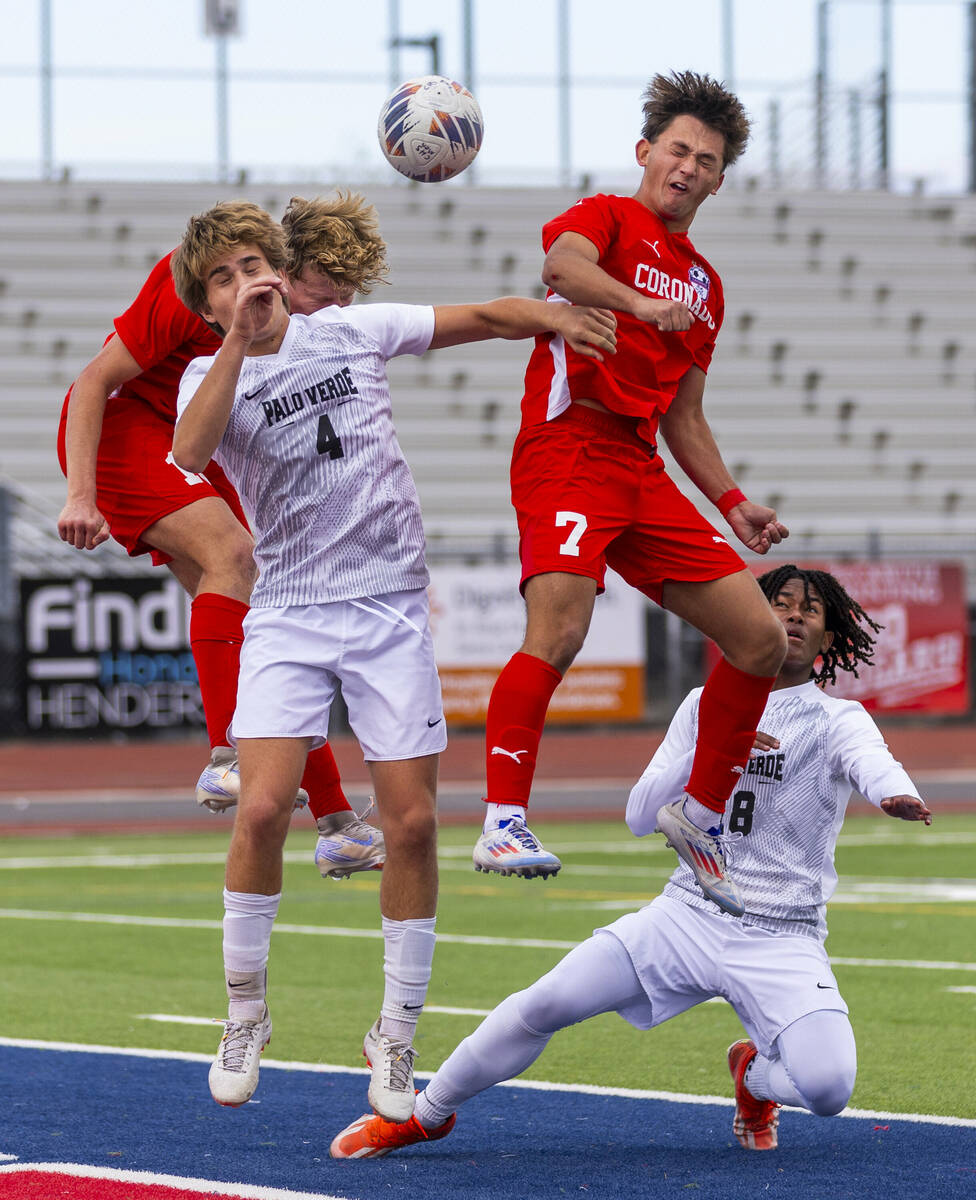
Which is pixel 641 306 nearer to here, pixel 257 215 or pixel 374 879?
pixel 257 215

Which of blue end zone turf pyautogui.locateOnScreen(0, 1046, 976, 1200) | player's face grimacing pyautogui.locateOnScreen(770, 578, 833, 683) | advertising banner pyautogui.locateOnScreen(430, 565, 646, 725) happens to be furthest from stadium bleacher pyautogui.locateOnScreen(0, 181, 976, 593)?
player's face grimacing pyautogui.locateOnScreen(770, 578, 833, 683)

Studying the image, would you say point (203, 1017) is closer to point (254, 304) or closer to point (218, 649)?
point (218, 649)

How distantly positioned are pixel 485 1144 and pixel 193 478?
209 centimetres

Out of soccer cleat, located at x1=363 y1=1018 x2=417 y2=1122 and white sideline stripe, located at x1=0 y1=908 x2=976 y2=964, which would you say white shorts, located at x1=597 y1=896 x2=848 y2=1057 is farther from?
white sideline stripe, located at x1=0 y1=908 x2=976 y2=964

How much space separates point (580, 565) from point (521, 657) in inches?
11.4

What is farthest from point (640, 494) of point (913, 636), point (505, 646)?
point (913, 636)

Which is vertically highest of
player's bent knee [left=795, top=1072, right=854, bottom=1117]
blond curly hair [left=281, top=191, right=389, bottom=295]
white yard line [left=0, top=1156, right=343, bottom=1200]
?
blond curly hair [left=281, top=191, right=389, bottom=295]

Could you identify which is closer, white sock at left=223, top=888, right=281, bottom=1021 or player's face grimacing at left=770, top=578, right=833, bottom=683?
white sock at left=223, top=888, right=281, bottom=1021

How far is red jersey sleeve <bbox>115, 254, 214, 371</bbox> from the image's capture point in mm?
4973

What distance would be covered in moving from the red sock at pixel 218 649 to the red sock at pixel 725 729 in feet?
4.30

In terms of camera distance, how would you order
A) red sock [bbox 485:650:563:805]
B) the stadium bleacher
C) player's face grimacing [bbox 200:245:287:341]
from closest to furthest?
1. player's face grimacing [bbox 200:245:287:341]
2. red sock [bbox 485:650:563:805]
3. the stadium bleacher

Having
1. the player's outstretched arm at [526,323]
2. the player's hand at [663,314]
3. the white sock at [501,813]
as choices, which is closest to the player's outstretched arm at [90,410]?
the player's outstretched arm at [526,323]

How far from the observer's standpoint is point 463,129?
510 cm

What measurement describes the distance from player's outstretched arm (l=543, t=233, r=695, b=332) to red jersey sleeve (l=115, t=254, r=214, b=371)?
100 cm
